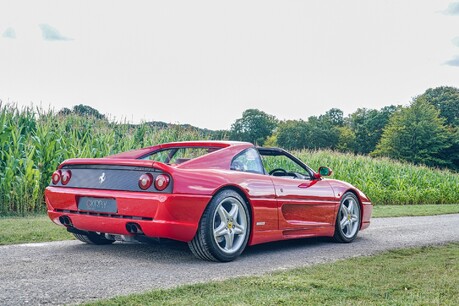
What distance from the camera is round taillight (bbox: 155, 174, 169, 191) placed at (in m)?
5.20

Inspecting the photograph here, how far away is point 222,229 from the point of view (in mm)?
5551

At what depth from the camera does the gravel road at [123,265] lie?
4.22 meters

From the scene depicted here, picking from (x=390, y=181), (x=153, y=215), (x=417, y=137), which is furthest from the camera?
(x=417, y=137)

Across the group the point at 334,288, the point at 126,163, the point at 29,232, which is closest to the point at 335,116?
the point at 29,232

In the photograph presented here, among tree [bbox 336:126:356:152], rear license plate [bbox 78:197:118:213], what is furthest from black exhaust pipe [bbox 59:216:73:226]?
tree [bbox 336:126:356:152]

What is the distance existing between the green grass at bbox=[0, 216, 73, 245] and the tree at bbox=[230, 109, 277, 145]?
7210 cm

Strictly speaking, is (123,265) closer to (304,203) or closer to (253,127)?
(304,203)

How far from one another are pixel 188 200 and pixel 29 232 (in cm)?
311

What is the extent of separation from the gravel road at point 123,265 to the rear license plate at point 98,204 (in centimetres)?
50

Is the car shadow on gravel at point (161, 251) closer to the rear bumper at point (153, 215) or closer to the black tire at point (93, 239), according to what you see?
the black tire at point (93, 239)

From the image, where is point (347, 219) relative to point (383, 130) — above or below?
below

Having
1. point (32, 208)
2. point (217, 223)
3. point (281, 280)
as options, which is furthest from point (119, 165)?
point (32, 208)

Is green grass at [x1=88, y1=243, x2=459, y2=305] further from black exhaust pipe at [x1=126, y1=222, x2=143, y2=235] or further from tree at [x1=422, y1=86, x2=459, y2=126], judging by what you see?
tree at [x1=422, y1=86, x2=459, y2=126]

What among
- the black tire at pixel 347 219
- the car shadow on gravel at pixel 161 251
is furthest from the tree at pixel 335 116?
the car shadow on gravel at pixel 161 251
